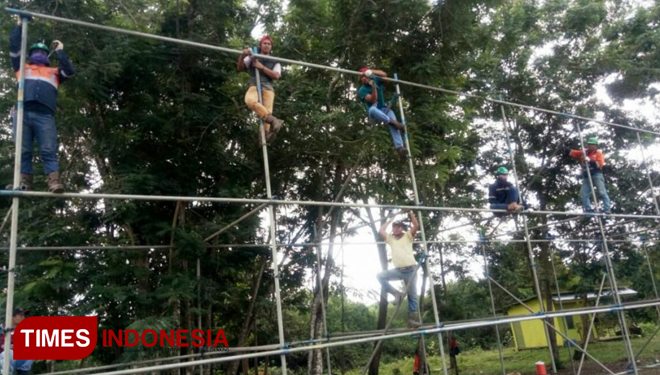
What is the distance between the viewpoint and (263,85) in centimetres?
535

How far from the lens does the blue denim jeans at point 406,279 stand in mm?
5703

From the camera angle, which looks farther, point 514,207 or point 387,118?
point 514,207

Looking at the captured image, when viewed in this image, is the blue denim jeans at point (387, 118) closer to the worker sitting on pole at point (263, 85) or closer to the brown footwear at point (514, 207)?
the worker sitting on pole at point (263, 85)

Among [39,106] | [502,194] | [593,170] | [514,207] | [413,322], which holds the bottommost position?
[413,322]

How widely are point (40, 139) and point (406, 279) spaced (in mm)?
3976

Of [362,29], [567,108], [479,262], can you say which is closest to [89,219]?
[362,29]

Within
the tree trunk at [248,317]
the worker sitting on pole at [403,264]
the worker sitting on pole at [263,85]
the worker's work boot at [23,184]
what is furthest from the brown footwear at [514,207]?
the worker's work boot at [23,184]

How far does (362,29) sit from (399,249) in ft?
12.2

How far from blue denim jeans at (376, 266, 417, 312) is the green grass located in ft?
26.1

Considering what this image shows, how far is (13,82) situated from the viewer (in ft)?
22.3

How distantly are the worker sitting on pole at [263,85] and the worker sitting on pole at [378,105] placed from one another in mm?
1142

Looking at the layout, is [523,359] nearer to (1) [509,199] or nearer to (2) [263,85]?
(1) [509,199]

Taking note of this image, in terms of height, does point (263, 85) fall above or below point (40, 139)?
above

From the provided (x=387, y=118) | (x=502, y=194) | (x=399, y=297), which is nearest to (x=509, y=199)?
(x=502, y=194)
